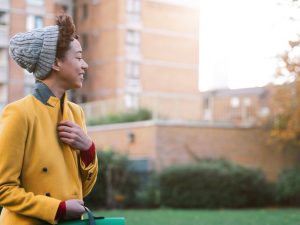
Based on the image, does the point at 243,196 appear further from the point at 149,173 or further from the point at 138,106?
the point at 138,106

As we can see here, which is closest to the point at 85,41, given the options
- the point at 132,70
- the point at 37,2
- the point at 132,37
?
the point at 132,37

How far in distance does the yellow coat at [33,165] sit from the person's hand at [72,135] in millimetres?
31

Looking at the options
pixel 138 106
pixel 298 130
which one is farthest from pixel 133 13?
pixel 298 130

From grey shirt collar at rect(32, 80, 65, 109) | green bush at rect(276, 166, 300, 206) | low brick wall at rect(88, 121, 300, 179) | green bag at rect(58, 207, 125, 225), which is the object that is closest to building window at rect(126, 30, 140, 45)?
low brick wall at rect(88, 121, 300, 179)

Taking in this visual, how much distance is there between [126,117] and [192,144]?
4.01 metres

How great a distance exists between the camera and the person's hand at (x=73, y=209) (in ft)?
10.1

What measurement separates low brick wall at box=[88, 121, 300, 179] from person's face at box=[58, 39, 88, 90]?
24.1m

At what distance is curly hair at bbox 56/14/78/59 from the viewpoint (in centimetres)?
329

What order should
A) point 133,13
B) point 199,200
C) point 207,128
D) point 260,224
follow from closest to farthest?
point 260,224, point 199,200, point 207,128, point 133,13

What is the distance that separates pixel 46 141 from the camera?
10.4ft

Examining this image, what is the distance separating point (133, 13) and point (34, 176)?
50939mm

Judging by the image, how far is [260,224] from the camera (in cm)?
1686

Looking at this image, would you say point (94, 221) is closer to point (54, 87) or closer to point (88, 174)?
point (88, 174)

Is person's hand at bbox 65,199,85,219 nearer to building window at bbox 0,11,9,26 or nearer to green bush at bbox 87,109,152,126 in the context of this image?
green bush at bbox 87,109,152,126
